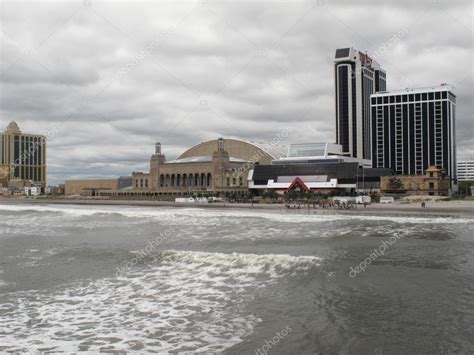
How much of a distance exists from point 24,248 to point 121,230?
13.4 m

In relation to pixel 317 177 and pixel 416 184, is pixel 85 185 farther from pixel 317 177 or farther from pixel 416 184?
pixel 416 184

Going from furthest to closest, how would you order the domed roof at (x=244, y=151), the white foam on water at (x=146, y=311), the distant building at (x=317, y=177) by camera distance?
the domed roof at (x=244, y=151) < the distant building at (x=317, y=177) < the white foam on water at (x=146, y=311)

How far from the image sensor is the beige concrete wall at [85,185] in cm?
15614

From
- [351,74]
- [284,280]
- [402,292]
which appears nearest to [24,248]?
[284,280]

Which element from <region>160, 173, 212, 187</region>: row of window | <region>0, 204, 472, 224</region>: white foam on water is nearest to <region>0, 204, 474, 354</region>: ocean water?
<region>0, 204, 472, 224</region>: white foam on water

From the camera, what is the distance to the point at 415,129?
19100 cm

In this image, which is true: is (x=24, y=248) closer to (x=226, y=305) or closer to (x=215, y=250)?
(x=215, y=250)

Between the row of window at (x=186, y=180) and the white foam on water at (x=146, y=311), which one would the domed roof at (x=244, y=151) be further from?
the white foam on water at (x=146, y=311)
